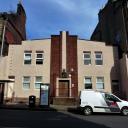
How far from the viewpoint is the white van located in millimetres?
19859

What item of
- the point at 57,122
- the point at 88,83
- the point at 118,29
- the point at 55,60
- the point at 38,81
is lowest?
the point at 57,122

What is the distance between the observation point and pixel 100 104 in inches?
787

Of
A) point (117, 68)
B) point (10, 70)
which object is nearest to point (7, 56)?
point (10, 70)

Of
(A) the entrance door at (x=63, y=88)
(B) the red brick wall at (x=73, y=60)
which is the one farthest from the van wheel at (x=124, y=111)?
(A) the entrance door at (x=63, y=88)

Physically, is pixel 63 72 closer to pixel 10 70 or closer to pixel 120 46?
pixel 10 70

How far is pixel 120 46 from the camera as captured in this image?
3172 cm

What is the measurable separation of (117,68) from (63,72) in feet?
21.3

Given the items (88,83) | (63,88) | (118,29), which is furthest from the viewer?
(118,29)

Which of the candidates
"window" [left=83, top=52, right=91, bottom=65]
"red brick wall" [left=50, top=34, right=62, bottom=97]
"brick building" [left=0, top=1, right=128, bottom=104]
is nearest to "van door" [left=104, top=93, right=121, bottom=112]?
"brick building" [left=0, top=1, right=128, bottom=104]

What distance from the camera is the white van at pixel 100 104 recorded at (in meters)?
19.9

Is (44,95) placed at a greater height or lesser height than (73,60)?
lesser

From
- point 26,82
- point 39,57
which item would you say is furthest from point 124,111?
point 39,57

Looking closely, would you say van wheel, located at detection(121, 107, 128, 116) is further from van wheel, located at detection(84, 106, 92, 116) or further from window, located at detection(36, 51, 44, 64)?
window, located at detection(36, 51, 44, 64)

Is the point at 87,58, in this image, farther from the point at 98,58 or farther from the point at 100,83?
the point at 100,83
